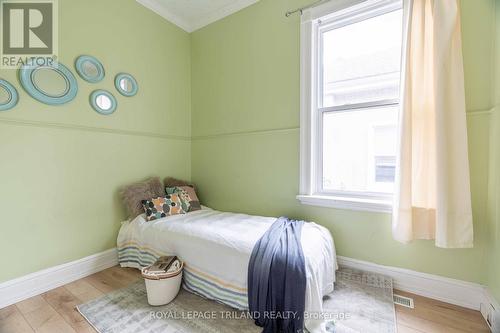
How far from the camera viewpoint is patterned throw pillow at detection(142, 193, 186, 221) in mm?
2201

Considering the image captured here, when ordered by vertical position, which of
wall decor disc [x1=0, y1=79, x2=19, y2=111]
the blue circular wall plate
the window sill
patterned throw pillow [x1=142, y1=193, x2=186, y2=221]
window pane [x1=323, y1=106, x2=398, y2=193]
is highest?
the blue circular wall plate

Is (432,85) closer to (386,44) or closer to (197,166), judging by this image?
(386,44)

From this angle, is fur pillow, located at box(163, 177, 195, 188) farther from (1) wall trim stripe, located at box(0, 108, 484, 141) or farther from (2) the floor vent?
(2) the floor vent

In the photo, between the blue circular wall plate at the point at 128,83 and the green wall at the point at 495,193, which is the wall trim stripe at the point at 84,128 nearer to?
the blue circular wall plate at the point at 128,83

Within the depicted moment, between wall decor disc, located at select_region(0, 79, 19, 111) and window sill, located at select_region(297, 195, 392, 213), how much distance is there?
2462 millimetres

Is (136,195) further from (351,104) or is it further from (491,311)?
(491,311)

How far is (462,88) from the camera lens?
4.84 ft

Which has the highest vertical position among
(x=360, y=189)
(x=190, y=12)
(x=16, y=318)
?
(x=190, y=12)

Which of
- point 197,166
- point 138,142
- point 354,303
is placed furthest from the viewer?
point 197,166

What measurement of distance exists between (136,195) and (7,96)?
1218 mm

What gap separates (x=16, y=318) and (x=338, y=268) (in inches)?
97.1

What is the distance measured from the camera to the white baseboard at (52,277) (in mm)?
1644

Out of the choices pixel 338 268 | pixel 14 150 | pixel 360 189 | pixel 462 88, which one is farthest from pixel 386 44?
pixel 14 150

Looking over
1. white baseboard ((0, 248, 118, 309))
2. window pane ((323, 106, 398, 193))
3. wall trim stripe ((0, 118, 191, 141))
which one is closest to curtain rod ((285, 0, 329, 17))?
window pane ((323, 106, 398, 193))
